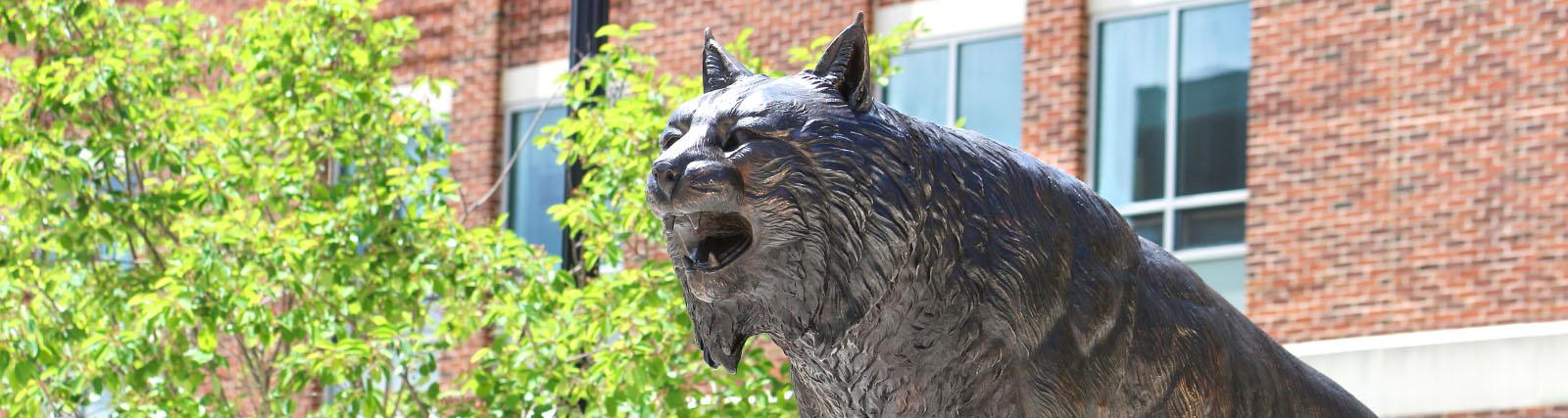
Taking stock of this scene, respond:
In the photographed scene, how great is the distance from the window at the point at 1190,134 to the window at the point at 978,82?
93cm

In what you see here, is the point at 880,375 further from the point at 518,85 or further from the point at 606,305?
the point at 518,85

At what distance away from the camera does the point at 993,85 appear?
55.0ft

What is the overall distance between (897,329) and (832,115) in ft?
1.12

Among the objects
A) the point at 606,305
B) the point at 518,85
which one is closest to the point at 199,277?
the point at 606,305

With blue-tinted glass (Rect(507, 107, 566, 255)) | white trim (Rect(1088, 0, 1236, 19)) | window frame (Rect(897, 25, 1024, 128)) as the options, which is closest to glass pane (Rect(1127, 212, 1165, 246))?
white trim (Rect(1088, 0, 1236, 19))

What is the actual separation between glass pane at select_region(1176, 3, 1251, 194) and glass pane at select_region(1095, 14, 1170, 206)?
159 millimetres

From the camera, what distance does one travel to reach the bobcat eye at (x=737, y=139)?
11.3 ft

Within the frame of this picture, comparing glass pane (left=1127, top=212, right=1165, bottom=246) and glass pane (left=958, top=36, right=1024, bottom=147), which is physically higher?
glass pane (left=958, top=36, right=1024, bottom=147)

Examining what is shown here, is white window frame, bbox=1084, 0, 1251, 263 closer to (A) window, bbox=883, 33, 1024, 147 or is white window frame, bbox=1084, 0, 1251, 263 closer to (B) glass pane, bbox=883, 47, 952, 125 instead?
(A) window, bbox=883, 33, 1024, 147

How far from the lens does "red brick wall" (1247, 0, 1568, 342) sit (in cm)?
1401

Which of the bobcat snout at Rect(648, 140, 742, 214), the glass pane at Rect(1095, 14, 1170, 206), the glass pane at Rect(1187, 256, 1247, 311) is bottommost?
the glass pane at Rect(1187, 256, 1247, 311)

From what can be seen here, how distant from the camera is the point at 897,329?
3459mm

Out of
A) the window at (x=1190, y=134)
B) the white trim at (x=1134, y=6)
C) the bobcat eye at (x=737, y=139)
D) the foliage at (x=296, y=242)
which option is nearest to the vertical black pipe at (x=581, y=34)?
the foliage at (x=296, y=242)

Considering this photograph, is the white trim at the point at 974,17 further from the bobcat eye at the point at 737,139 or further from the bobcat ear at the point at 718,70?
the bobcat eye at the point at 737,139
